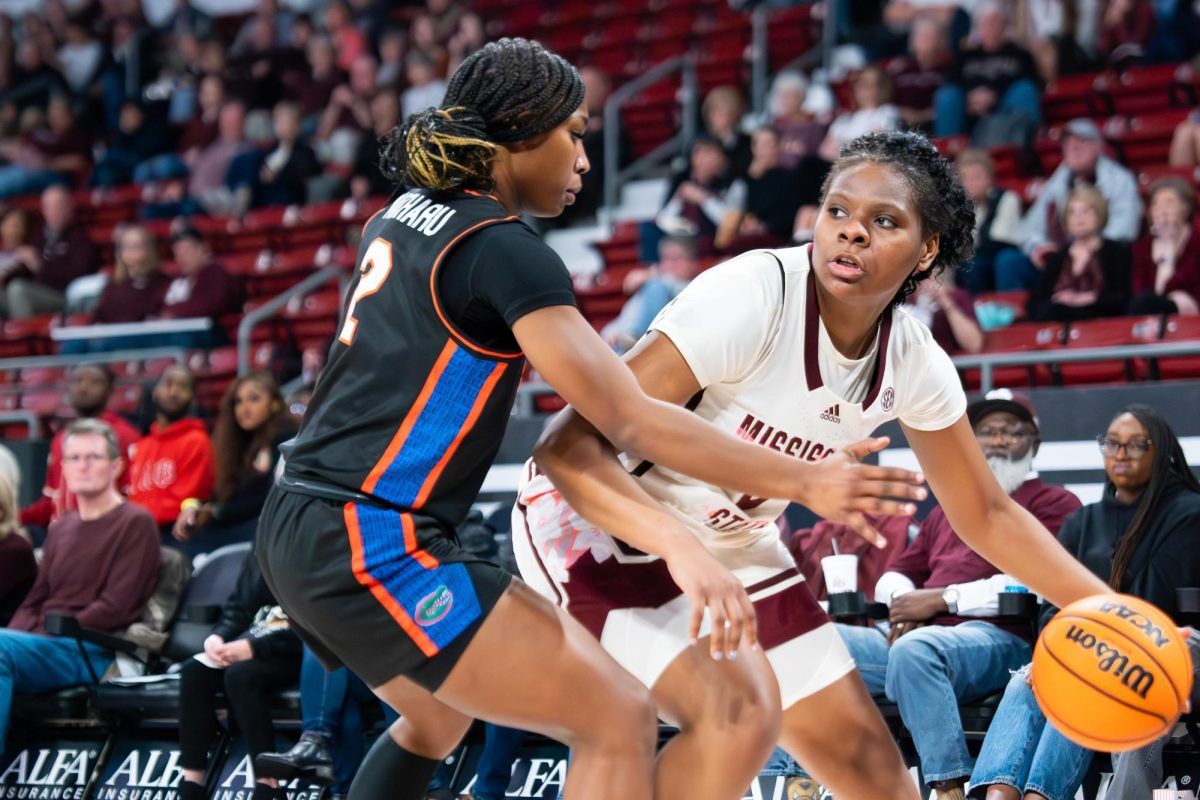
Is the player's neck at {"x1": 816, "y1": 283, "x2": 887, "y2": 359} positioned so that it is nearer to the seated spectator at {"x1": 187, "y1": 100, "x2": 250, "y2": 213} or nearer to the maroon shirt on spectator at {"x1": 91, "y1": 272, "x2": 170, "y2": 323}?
the maroon shirt on spectator at {"x1": 91, "y1": 272, "x2": 170, "y2": 323}

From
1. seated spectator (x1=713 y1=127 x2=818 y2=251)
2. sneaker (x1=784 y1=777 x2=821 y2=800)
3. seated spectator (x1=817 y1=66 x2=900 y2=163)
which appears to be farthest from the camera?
seated spectator (x1=817 y1=66 x2=900 y2=163)

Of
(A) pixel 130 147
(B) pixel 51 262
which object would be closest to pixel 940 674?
(B) pixel 51 262

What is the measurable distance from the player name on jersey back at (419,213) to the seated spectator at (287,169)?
989 centimetres

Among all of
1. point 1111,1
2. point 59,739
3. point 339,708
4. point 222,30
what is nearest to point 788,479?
point 339,708

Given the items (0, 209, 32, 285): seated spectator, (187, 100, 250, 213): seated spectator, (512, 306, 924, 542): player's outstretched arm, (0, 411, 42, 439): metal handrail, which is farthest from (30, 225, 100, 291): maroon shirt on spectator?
(512, 306, 924, 542): player's outstretched arm

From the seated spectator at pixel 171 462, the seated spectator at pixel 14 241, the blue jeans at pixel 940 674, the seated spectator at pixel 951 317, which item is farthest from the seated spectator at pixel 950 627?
the seated spectator at pixel 14 241

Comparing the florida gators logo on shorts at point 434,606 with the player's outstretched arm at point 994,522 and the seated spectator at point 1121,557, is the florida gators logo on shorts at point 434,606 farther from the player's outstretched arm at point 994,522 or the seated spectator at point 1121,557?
the seated spectator at point 1121,557

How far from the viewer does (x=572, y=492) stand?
9.63 ft

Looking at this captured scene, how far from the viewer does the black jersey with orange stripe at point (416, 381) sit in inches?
108

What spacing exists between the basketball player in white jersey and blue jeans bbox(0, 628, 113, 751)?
3.90 meters

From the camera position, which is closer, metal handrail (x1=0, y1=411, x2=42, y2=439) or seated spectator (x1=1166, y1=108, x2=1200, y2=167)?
seated spectator (x1=1166, y1=108, x2=1200, y2=167)

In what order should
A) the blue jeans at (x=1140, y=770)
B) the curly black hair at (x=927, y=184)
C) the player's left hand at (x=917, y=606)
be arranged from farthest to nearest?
the player's left hand at (x=917, y=606) < the blue jeans at (x=1140, y=770) < the curly black hair at (x=927, y=184)

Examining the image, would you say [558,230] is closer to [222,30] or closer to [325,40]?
[325,40]

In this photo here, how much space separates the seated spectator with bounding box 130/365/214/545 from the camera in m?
7.91
